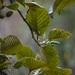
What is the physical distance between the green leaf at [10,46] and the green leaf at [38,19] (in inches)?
2.0

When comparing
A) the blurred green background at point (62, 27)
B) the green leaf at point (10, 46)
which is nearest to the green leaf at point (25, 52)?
the green leaf at point (10, 46)

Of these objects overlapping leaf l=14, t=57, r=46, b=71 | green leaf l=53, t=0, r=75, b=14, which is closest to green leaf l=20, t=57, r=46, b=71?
overlapping leaf l=14, t=57, r=46, b=71

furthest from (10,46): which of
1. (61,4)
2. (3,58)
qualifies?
(61,4)

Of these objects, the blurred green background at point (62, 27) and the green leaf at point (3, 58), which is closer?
the green leaf at point (3, 58)

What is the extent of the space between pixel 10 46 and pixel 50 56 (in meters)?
0.09

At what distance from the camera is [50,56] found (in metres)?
0.74

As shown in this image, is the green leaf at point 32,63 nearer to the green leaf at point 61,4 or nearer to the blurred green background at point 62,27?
the green leaf at point 61,4

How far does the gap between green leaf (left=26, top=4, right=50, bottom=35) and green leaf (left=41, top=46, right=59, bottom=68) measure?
0.04m

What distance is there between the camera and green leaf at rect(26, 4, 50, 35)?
2.38 ft

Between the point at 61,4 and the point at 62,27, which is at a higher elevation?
the point at 61,4

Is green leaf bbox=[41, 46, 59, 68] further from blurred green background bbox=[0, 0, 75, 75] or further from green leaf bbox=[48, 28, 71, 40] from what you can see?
blurred green background bbox=[0, 0, 75, 75]

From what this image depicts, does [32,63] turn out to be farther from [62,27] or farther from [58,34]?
[62,27]

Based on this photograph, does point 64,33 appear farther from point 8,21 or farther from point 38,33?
point 8,21

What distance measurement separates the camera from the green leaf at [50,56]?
0.73 m
